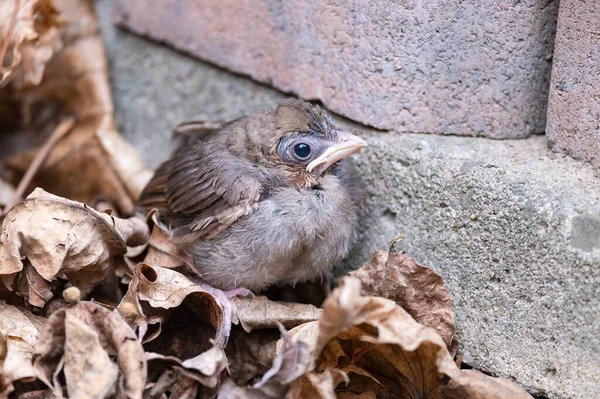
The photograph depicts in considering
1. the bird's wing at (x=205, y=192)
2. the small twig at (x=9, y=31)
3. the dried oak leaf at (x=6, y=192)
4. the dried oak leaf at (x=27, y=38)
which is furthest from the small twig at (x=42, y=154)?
the bird's wing at (x=205, y=192)

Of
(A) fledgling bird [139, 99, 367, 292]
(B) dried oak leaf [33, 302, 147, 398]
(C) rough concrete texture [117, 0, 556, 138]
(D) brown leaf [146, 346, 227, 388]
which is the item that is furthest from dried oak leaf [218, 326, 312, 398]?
(C) rough concrete texture [117, 0, 556, 138]

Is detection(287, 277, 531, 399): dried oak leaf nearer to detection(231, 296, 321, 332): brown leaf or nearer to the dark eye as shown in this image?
detection(231, 296, 321, 332): brown leaf

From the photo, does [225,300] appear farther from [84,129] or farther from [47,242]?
[84,129]

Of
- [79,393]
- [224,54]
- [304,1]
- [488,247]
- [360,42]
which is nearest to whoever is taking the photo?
[79,393]

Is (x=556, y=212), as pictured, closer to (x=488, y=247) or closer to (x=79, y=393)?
(x=488, y=247)

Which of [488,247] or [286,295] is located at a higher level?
[488,247]

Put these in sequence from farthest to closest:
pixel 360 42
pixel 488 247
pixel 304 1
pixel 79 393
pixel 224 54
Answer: pixel 224 54 → pixel 304 1 → pixel 360 42 → pixel 488 247 → pixel 79 393

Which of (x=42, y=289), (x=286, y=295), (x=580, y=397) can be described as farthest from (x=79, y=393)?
(x=580, y=397)
